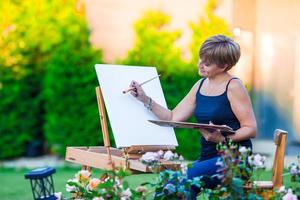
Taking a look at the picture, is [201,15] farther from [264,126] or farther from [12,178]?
[12,178]

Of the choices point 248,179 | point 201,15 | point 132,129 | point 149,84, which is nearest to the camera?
point 248,179

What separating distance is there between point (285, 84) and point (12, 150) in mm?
3903

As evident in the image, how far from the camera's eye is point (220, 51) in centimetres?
374

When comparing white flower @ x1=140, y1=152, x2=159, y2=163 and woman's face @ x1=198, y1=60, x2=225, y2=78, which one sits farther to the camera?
woman's face @ x1=198, y1=60, x2=225, y2=78

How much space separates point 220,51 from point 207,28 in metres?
5.11

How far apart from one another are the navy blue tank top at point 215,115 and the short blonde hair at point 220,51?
16 cm

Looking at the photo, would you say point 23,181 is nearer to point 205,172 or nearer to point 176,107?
point 176,107

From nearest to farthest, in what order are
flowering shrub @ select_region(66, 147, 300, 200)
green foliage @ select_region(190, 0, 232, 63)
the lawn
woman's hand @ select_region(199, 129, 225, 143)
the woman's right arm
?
1. flowering shrub @ select_region(66, 147, 300, 200)
2. woman's hand @ select_region(199, 129, 225, 143)
3. the woman's right arm
4. the lawn
5. green foliage @ select_region(190, 0, 232, 63)

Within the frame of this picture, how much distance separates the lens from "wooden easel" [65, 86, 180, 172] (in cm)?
382

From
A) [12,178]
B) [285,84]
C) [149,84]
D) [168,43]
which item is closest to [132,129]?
[149,84]

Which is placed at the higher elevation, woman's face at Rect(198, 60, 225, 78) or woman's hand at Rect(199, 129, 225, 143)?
woman's face at Rect(198, 60, 225, 78)

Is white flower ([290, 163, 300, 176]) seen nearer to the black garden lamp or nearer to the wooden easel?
the wooden easel

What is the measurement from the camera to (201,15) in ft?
29.6

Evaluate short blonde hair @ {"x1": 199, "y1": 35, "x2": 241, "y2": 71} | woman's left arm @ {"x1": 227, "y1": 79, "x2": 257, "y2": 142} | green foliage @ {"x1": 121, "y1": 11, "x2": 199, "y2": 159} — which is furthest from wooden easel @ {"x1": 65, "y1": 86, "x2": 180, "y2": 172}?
green foliage @ {"x1": 121, "y1": 11, "x2": 199, "y2": 159}
